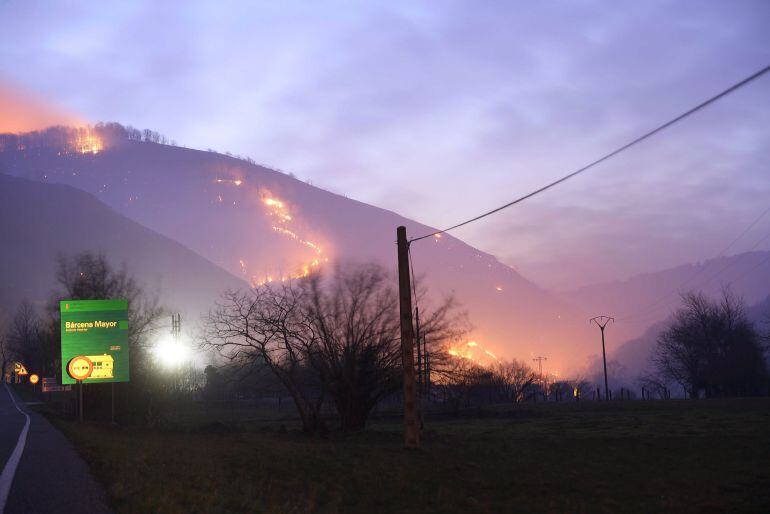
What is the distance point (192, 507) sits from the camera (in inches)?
400

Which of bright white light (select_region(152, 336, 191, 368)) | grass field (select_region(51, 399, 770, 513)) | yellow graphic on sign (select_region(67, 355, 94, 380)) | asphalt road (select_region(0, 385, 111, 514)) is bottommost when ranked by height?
grass field (select_region(51, 399, 770, 513))

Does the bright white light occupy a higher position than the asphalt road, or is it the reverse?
the bright white light

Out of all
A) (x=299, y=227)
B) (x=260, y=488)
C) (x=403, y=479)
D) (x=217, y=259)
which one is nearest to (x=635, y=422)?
(x=403, y=479)

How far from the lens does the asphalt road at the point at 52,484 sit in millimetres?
9336

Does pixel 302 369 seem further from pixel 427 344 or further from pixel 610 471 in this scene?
pixel 610 471

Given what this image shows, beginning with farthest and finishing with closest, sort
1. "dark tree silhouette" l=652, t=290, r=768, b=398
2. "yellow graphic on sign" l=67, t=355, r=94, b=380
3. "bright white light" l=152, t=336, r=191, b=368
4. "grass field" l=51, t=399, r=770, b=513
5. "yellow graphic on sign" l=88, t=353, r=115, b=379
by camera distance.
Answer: "dark tree silhouette" l=652, t=290, r=768, b=398 < "bright white light" l=152, t=336, r=191, b=368 < "yellow graphic on sign" l=88, t=353, r=115, b=379 < "yellow graphic on sign" l=67, t=355, r=94, b=380 < "grass field" l=51, t=399, r=770, b=513

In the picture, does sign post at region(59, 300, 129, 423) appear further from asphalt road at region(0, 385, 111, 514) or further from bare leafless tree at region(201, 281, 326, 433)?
asphalt road at region(0, 385, 111, 514)

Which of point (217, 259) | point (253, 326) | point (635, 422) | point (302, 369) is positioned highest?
point (217, 259)

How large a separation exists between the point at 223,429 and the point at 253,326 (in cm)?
687

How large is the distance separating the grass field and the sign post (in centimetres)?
735

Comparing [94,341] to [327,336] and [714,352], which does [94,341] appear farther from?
[714,352]

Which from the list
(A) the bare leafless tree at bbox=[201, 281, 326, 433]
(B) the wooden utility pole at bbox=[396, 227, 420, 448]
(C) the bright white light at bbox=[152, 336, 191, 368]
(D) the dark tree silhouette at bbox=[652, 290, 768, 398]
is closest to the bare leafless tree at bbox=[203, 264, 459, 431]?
(A) the bare leafless tree at bbox=[201, 281, 326, 433]

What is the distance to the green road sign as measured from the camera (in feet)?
99.9

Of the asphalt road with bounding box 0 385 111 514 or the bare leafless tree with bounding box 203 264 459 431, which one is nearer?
the asphalt road with bounding box 0 385 111 514
